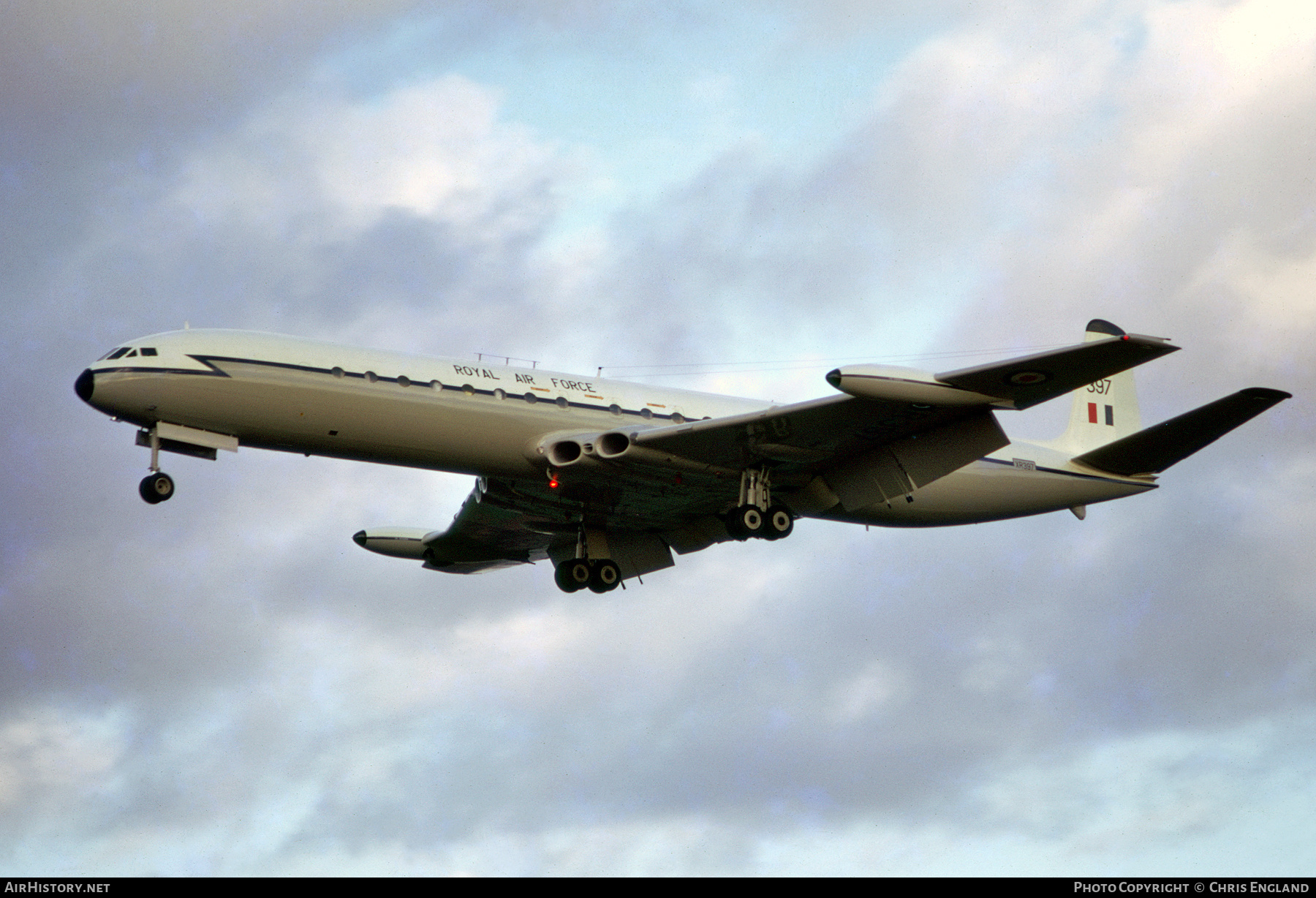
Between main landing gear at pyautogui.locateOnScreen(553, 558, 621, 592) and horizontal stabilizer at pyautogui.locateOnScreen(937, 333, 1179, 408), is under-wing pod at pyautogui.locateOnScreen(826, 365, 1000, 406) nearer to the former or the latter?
horizontal stabilizer at pyautogui.locateOnScreen(937, 333, 1179, 408)

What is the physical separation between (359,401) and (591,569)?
7.57 meters

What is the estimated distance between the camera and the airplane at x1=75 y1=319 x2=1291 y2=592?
81.9 feet

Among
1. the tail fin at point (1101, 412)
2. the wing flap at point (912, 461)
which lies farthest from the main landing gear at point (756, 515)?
the tail fin at point (1101, 412)

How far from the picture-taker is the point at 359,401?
25.6 meters

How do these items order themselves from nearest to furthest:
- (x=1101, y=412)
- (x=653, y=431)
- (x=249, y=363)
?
(x=249, y=363)
(x=653, y=431)
(x=1101, y=412)

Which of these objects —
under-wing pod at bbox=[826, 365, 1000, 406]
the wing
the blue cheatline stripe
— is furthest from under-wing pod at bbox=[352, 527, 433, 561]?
under-wing pod at bbox=[826, 365, 1000, 406]

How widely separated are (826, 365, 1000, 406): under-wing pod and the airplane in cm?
3

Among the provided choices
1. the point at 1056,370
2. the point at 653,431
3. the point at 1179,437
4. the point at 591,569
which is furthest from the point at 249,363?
the point at 1179,437

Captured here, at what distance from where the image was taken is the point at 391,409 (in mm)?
25703

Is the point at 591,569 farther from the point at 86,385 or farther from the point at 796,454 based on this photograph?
the point at 86,385

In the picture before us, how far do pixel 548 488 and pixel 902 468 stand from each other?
21.8ft

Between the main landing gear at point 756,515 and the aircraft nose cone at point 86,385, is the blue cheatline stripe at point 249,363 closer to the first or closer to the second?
the aircraft nose cone at point 86,385
